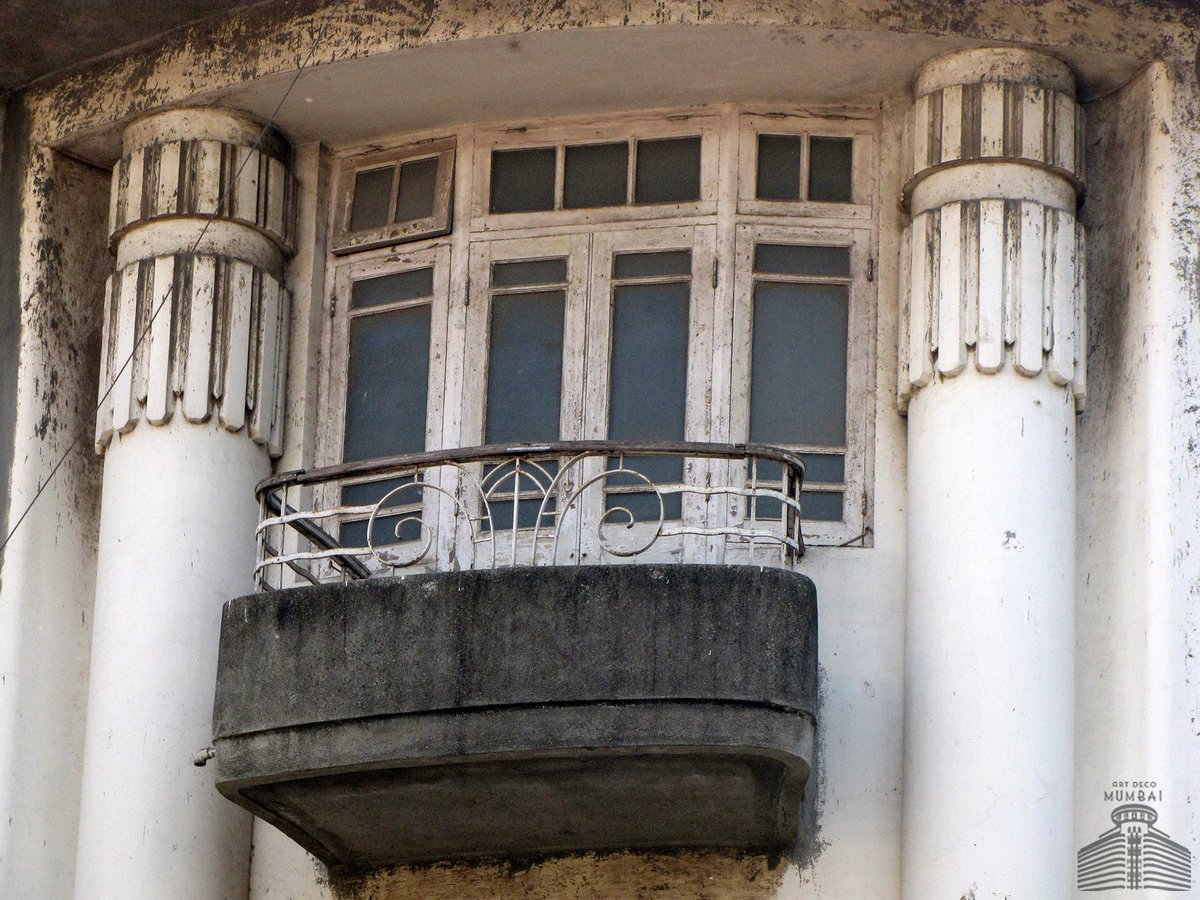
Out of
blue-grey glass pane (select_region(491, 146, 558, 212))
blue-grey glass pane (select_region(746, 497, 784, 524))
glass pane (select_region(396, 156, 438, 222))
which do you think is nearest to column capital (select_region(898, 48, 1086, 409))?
blue-grey glass pane (select_region(746, 497, 784, 524))

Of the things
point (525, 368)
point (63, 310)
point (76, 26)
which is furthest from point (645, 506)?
point (76, 26)

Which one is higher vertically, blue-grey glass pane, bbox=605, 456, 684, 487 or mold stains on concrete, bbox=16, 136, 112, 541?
mold stains on concrete, bbox=16, 136, 112, 541

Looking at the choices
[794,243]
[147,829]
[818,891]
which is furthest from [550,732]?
[794,243]

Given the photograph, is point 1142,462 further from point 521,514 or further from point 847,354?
point 521,514

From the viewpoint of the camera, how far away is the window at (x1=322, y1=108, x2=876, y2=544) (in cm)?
1169

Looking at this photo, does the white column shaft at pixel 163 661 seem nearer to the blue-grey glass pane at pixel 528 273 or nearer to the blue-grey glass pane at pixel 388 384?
the blue-grey glass pane at pixel 388 384

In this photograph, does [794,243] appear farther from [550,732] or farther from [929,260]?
[550,732]

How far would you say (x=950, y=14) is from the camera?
1166cm

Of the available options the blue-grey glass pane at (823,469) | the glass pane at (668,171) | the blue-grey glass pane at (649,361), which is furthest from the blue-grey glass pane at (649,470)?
the glass pane at (668,171)

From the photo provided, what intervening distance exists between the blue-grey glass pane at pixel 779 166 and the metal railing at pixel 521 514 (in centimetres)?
136

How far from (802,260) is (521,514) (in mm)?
1797

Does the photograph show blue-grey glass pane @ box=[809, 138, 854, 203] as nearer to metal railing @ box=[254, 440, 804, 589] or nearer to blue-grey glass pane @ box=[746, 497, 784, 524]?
metal railing @ box=[254, 440, 804, 589]

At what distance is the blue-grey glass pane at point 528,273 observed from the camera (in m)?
12.1

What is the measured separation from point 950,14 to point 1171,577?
9.18ft
